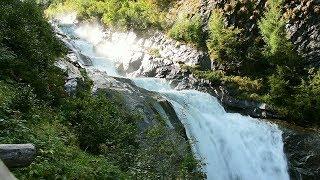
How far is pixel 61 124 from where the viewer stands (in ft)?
36.6

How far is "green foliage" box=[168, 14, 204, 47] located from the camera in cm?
2653

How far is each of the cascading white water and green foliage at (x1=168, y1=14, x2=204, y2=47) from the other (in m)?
6.06

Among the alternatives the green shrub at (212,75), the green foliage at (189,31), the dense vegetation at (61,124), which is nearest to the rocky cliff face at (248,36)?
the green shrub at (212,75)

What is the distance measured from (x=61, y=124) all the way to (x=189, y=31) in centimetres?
1680

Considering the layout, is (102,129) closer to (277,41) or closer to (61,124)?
(61,124)

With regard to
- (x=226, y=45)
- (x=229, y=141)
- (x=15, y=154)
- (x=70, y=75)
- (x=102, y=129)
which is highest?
(x=15, y=154)

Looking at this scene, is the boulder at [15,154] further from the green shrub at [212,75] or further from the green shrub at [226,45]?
the green shrub at [226,45]

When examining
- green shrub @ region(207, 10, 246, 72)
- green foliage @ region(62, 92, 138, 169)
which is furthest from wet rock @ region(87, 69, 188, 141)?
green shrub @ region(207, 10, 246, 72)

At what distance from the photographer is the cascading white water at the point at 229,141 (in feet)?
53.5

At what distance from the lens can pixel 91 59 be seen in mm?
28547

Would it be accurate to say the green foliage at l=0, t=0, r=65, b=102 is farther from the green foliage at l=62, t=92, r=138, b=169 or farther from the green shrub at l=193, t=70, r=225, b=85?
the green shrub at l=193, t=70, r=225, b=85

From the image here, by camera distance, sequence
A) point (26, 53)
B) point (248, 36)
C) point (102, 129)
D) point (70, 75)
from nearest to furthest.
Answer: point (102, 129) < point (26, 53) < point (70, 75) < point (248, 36)

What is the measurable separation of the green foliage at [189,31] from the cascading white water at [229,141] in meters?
6.06

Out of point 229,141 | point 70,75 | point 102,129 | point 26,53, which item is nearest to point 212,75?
point 229,141
